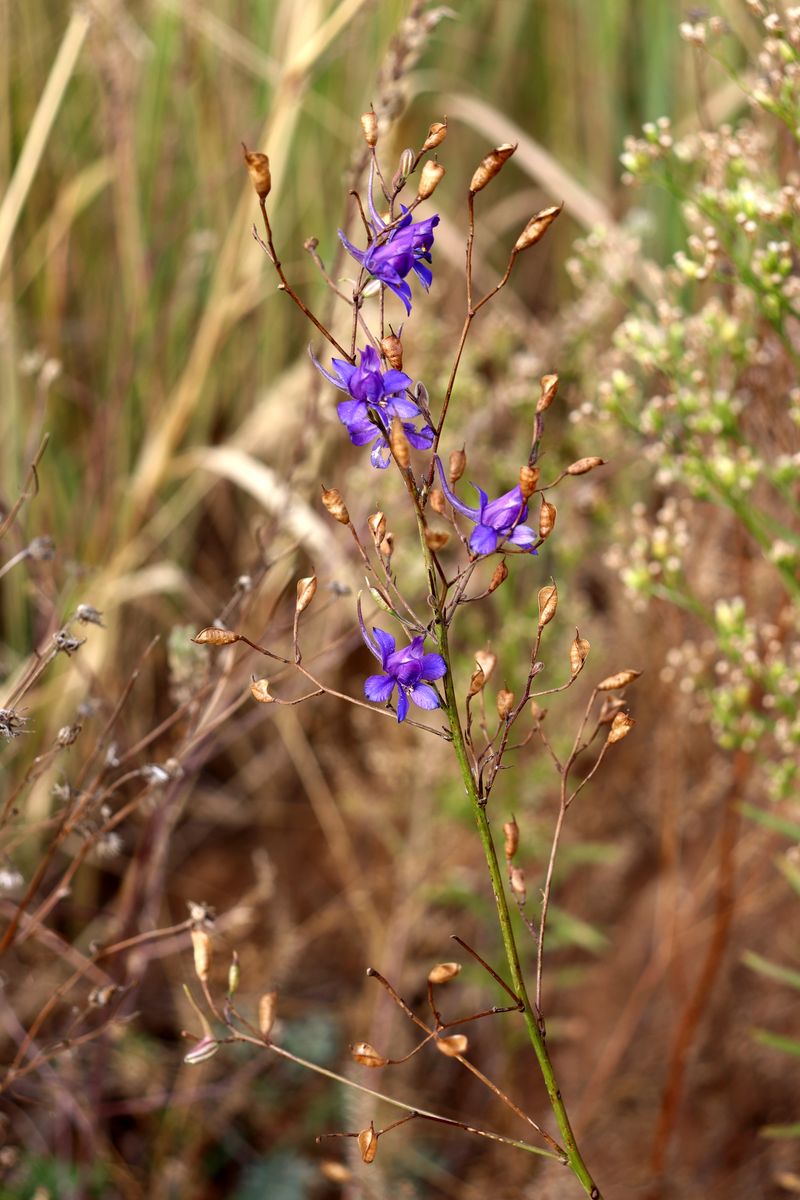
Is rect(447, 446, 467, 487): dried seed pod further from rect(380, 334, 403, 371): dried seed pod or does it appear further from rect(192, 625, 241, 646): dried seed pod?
rect(192, 625, 241, 646): dried seed pod

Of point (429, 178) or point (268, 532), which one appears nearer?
point (429, 178)

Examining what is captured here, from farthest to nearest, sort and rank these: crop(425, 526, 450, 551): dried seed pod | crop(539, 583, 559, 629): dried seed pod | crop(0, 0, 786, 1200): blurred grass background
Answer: crop(0, 0, 786, 1200): blurred grass background, crop(539, 583, 559, 629): dried seed pod, crop(425, 526, 450, 551): dried seed pod

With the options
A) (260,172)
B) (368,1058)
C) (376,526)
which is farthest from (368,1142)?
(260,172)

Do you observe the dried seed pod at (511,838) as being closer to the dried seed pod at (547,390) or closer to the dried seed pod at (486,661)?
the dried seed pod at (486,661)

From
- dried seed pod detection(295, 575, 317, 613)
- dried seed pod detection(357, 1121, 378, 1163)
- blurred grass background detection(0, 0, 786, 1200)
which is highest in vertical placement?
blurred grass background detection(0, 0, 786, 1200)

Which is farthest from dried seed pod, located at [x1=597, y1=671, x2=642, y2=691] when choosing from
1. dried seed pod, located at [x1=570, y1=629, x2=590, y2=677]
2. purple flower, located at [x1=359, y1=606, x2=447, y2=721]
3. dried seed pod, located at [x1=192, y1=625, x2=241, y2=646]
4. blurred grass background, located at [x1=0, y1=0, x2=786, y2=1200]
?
blurred grass background, located at [x1=0, y1=0, x2=786, y2=1200]

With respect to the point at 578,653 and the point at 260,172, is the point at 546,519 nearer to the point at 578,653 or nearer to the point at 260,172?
the point at 578,653

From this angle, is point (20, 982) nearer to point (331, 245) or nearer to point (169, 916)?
point (169, 916)
